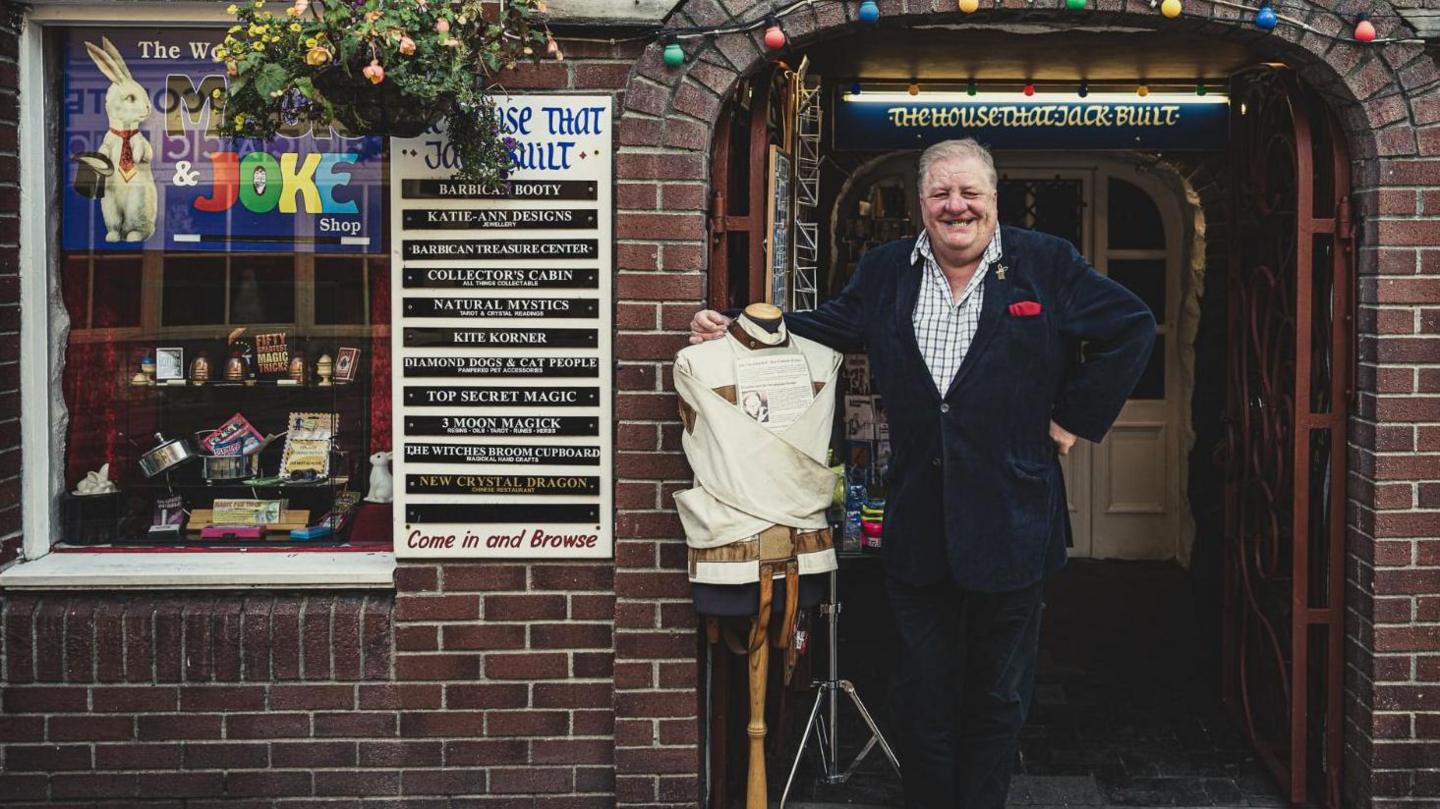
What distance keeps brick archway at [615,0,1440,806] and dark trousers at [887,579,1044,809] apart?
79 centimetres

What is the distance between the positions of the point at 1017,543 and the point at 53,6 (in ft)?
12.5

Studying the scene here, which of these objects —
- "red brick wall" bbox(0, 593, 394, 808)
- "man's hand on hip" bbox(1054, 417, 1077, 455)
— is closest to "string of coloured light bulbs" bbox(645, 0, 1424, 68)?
"man's hand on hip" bbox(1054, 417, 1077, 455)

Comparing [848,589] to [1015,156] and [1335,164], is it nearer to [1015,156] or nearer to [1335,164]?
[1015,156]

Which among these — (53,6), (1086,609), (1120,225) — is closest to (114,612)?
(53,6)

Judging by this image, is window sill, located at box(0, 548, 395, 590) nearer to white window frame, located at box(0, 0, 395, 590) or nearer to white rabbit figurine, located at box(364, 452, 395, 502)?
white window frame, located at box(0, 0, 395, 590)

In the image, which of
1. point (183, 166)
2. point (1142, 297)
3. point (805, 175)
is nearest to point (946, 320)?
point (805, 175)

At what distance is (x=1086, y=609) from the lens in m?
7.14

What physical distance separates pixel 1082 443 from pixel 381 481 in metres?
5.14

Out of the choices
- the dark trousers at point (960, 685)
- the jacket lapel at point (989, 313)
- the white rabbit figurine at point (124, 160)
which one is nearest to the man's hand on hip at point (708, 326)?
the jacket lapel at point (989, 313)

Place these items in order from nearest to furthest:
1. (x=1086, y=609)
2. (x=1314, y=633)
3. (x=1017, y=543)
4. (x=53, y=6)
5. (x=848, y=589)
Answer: (x=1017, y=543) → (x=53, y=6) → (x=1314, y=633) → (x=1086, y=609) → (x=848, y=589)

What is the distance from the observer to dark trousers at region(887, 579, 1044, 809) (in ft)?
12.7

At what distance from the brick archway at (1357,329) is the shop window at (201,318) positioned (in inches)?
41.5

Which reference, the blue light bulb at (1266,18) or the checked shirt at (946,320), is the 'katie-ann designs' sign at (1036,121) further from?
the checked shirt at (946,320)

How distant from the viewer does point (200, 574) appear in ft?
14.5
